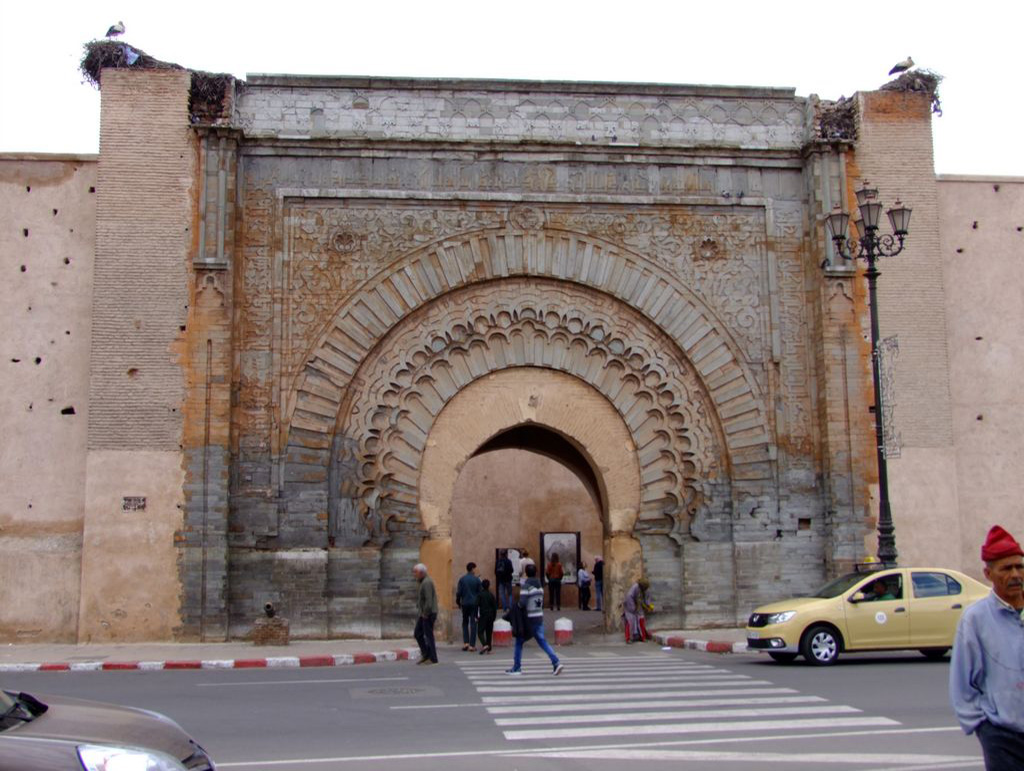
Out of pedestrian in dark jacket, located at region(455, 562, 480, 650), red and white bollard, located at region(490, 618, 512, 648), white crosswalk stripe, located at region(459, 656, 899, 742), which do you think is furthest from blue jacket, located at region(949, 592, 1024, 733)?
red and white bollard, located at region(490, 618, 512, 648)

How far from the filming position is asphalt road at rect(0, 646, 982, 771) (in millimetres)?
6723

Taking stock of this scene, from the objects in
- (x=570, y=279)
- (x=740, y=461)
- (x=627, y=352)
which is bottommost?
(x=740, y=461)

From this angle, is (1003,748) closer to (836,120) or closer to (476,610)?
(476,610)

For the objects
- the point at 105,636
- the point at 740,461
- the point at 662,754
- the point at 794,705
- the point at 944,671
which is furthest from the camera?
the point at 740,461

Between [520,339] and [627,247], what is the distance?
6.92 feet

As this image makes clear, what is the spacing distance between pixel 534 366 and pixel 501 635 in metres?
3.89

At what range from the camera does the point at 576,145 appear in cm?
1702

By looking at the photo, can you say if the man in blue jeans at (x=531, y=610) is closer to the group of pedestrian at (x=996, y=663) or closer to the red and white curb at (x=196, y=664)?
the red and white curb at (x=196, y=664)

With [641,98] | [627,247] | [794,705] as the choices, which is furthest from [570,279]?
[794,705]

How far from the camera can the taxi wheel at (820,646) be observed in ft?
40.0

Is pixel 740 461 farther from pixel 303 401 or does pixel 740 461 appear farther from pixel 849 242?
pixel 303 401

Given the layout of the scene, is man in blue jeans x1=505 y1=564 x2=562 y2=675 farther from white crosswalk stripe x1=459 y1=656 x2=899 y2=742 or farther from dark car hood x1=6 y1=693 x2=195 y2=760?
dark car hood x1=6 y1=693 x2=195 y2=760

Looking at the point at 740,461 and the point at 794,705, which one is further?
the point at 740,461

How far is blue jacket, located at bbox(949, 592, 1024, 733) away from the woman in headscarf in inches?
472
